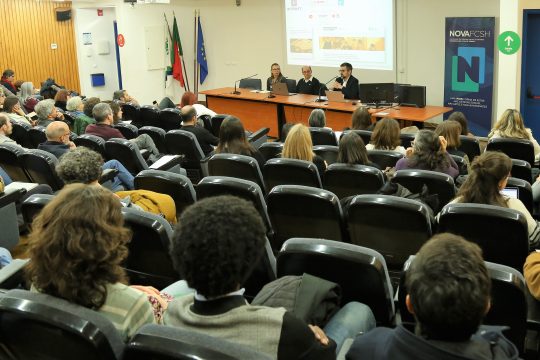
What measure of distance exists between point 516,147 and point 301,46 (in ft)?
23.1

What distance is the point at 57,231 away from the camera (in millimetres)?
2045

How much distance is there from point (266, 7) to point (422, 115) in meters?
5.41

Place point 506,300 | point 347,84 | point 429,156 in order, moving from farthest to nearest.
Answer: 1. point 347,84
2. point 429,156
3. point 506,300

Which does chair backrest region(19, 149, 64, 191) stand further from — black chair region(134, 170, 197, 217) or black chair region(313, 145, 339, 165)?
black chair region(313, 145, 339, 165)

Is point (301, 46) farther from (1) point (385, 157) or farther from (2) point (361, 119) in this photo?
(1) point (385, 157)

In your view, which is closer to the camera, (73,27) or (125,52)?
(125,52)

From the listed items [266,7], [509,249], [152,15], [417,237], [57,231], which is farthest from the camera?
[152,15]

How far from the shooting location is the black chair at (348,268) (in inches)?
94.6

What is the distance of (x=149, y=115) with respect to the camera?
8.86 meters

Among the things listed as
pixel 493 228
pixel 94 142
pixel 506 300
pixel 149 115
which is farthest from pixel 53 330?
pixel 149 115

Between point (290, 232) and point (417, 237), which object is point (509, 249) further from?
point (290, 232)

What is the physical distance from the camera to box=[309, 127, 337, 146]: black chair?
6629mm

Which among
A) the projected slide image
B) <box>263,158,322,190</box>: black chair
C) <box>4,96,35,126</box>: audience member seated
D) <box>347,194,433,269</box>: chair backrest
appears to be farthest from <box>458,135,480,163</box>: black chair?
the projected slide image

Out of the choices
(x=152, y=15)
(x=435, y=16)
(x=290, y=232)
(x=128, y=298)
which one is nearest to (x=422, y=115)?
(x=435, y=16)
